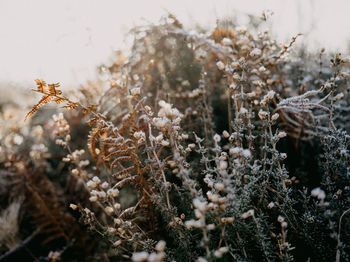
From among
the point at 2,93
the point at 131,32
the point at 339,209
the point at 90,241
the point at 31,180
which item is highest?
the point at 2,93

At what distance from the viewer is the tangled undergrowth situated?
120 centimetres

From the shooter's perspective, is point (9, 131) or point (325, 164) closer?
point (325, 164)

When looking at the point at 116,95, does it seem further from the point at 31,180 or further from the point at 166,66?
the point at 31,180

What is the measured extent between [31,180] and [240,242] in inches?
75.8

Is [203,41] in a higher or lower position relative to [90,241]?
higher

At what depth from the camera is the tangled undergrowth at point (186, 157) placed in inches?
47.3

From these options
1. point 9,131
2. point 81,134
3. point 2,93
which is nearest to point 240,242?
point 81,134

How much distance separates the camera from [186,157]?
66.1 inches

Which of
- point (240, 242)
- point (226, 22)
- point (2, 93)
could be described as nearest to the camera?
point (240, 242)

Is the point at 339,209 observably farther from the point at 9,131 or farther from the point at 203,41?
the point at 9,131

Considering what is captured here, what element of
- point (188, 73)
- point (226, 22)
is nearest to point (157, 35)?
point (188, 73)

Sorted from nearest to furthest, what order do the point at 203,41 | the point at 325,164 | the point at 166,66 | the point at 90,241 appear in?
the point at 325,164, the point at 203,41, the point at 90,241, the point at 166,66

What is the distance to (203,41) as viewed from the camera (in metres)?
1.92

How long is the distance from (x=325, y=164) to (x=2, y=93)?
7.04 meters
